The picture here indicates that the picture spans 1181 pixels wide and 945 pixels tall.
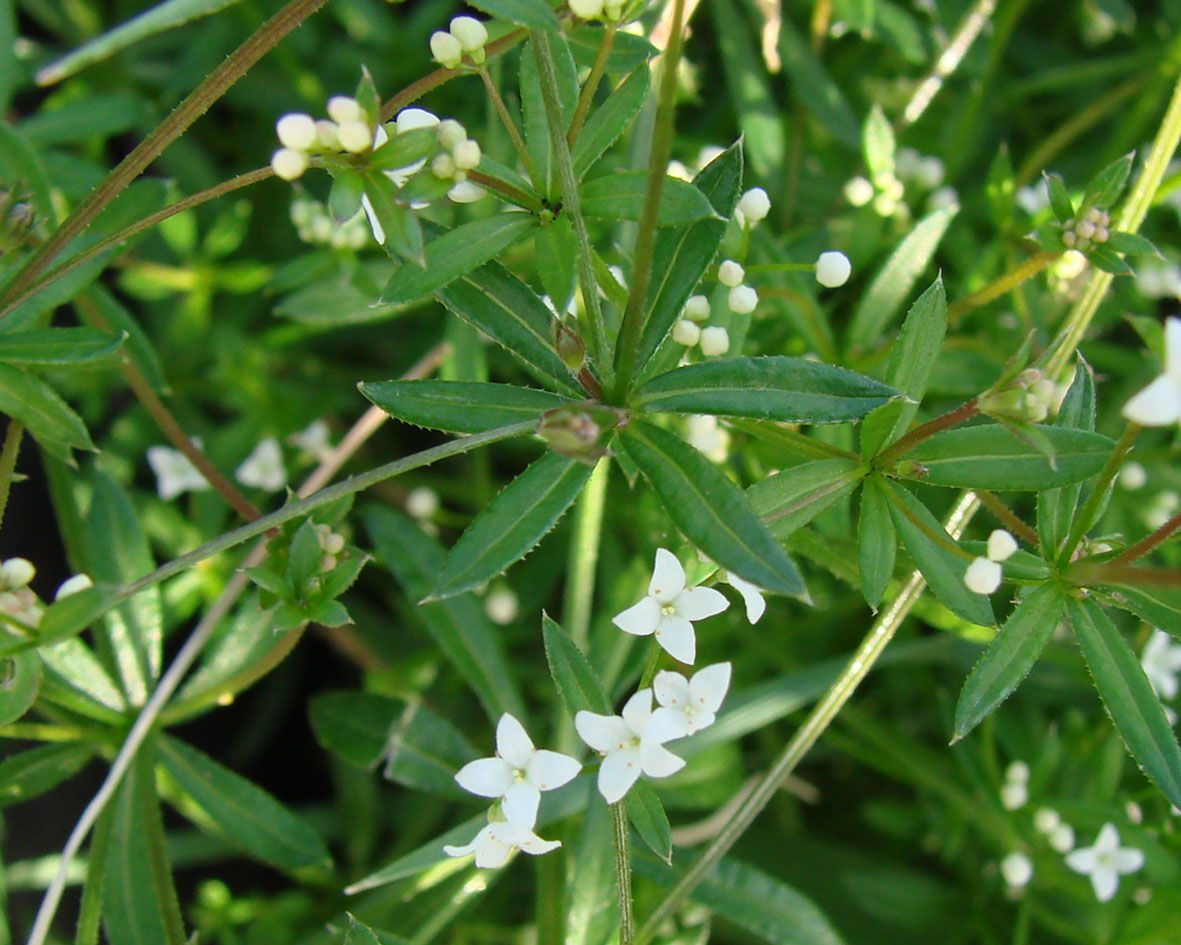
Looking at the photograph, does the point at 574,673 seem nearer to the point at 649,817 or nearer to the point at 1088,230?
the point at 649,817

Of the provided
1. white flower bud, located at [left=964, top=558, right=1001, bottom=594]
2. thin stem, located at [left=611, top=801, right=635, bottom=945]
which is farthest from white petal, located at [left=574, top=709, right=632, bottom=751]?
white flower bud, located at [left=964, top=558, right=1001, bottom=594]

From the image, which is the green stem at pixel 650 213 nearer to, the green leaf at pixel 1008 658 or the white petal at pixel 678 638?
the white petal at pixel 678 638

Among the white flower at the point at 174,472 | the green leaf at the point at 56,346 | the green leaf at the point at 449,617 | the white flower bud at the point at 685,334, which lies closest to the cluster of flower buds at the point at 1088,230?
the white flower bud at the point at 685,334

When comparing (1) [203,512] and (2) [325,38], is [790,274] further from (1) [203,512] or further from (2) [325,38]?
→ (2) [325,38]

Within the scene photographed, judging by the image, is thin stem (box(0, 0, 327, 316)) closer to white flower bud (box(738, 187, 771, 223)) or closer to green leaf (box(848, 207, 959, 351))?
white flower bud (box(738, 187, 771, 223))

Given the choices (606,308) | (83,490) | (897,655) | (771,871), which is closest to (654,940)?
(771,871)

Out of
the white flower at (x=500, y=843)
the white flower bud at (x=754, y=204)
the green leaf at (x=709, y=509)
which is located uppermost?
the white flower bud at (x=754, y=204)

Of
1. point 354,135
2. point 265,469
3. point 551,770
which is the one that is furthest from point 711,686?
point 265,469
